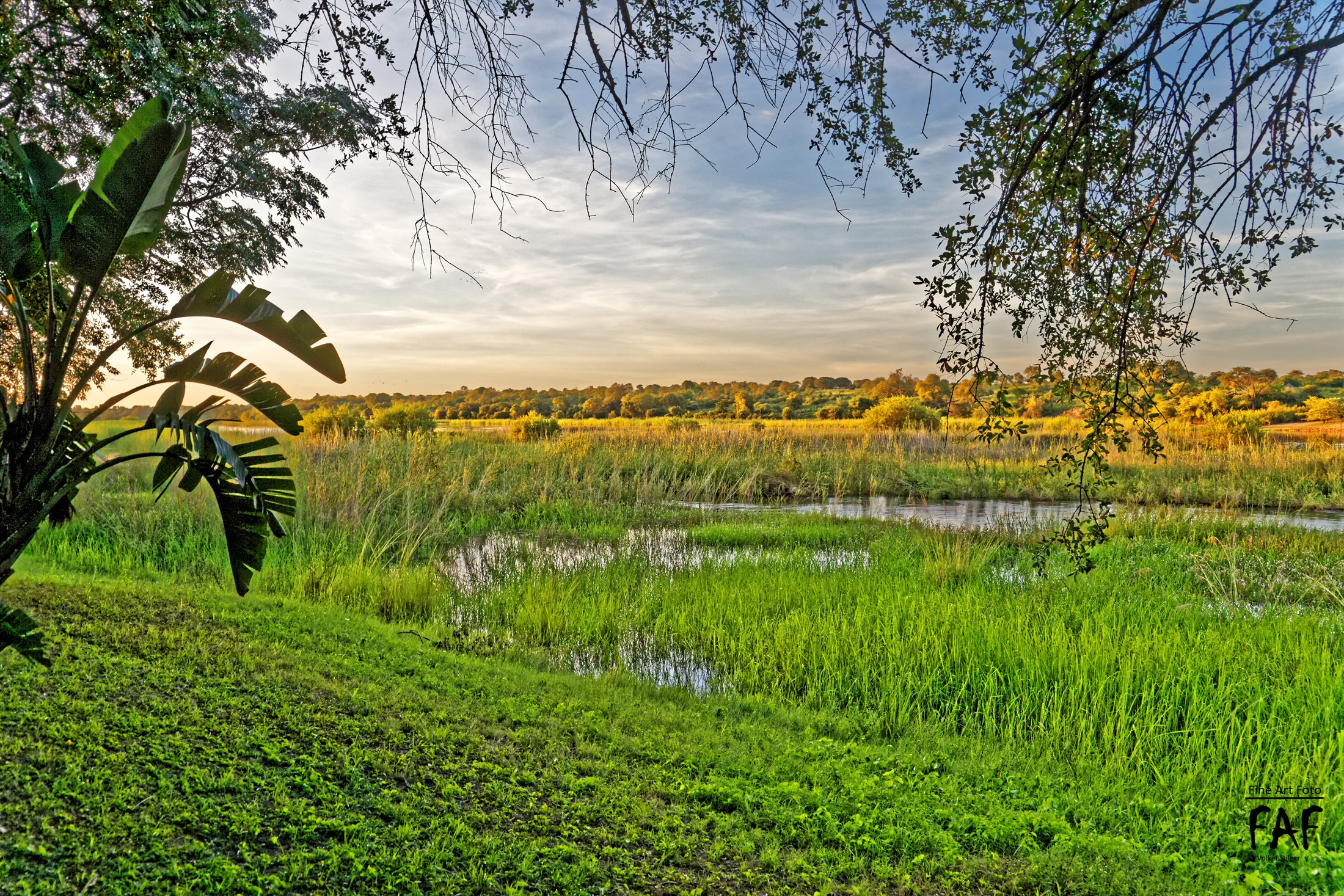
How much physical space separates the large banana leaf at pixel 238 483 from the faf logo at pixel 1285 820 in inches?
185

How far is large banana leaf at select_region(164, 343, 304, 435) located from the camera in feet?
9.84

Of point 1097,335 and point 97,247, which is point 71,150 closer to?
point 97,247

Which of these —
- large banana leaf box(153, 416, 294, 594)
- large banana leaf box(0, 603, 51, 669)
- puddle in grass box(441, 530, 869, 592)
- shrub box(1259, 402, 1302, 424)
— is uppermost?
shrub box(1259, 402, 1302, 424)

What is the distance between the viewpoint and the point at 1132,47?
3.26 m

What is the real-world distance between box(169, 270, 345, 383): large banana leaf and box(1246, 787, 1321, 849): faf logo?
470 centimetres

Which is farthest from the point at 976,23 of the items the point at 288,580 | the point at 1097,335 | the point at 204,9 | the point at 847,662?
the point at 288,580

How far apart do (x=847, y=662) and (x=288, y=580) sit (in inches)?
209

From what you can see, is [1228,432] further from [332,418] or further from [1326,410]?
[332,418]

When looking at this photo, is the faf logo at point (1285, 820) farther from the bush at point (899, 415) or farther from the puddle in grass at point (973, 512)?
the bush at point (899, 415)

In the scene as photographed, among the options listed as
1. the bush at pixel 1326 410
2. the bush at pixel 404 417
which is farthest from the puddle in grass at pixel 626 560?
the bush at pixel 1326 410

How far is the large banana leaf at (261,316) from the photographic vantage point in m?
2.95

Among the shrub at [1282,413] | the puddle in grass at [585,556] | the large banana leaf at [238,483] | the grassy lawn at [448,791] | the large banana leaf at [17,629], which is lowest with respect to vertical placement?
the puddle in grass at [585,556]

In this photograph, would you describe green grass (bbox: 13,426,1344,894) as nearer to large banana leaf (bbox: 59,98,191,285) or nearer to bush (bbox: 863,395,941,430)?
large banana leaf (bbox: 59,98,191,285)

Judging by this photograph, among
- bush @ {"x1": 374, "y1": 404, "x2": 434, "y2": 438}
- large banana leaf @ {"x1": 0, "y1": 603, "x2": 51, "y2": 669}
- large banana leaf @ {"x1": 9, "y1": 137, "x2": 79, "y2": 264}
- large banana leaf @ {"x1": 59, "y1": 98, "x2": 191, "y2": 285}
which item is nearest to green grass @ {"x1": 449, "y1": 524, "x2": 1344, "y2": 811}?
large banana leaf @ {"x1": 0, "y1": 603, "x2": 51, "y2": 669}
